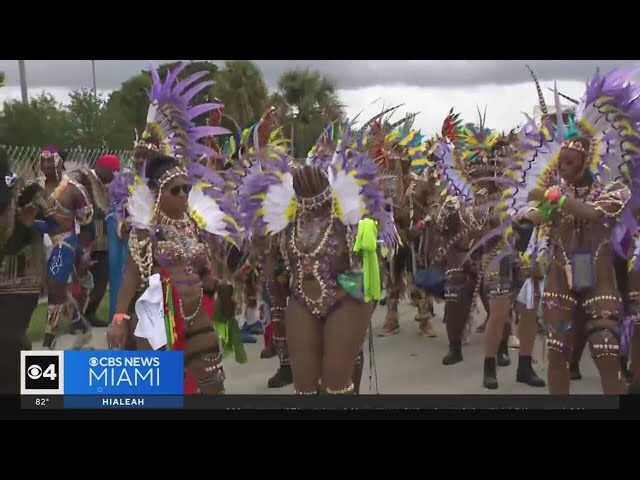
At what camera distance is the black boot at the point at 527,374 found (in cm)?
532

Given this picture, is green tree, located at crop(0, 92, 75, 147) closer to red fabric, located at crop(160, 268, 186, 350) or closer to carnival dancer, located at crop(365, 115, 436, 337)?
red fabric, located at crop(160, 268, 186, 350)

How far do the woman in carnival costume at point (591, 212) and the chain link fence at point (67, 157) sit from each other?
8.67 feet

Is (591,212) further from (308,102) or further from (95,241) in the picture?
(95,241)

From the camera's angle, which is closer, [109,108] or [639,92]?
[639,92]

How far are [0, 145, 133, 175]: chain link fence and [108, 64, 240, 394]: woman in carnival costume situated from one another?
41 cm

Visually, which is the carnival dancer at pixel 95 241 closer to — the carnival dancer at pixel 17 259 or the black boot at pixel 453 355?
the carnival dancer at pixel 17 259

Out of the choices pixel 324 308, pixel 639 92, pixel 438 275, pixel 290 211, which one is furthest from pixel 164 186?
pixel 438 275

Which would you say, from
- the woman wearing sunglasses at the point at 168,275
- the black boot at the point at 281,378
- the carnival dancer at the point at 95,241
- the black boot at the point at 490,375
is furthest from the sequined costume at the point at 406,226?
the carnival dancer at the point at 95,241

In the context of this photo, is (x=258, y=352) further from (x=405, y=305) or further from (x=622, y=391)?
(x=622, y=391)

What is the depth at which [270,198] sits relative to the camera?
438cm

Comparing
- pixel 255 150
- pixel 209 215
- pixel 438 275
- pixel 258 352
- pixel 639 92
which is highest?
pixel 639 92

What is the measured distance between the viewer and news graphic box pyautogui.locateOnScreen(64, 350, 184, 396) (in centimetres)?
427

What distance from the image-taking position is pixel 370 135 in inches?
187

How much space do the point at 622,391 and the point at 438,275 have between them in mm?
2513
